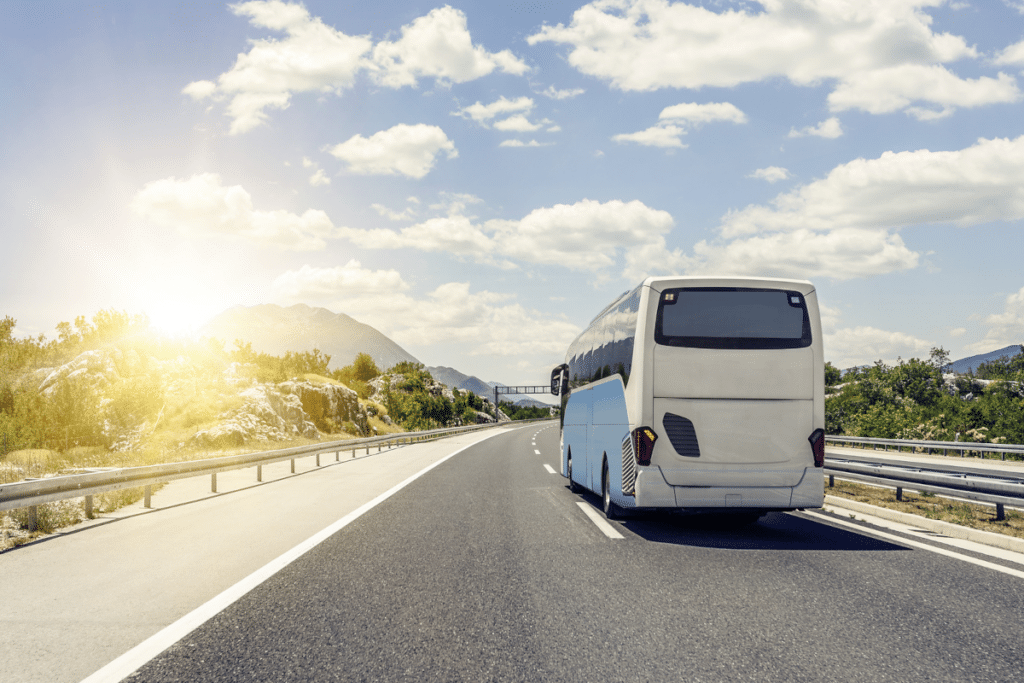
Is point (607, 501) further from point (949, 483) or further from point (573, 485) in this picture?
point (949, 483)

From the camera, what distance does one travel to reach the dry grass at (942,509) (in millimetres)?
9062

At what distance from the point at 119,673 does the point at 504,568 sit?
11.4 feet

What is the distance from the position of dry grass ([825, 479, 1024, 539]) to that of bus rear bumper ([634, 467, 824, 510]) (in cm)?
249

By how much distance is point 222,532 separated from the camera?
8461mm

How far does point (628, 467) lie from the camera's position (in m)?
8.73

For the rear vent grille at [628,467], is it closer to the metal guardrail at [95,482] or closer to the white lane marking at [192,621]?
the white lane marking at [192,621]

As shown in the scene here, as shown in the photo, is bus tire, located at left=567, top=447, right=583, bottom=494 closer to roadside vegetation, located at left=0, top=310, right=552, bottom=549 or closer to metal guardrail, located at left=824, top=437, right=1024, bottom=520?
metal guardrail, located at left=824, top=437, right=1024, bottom=520

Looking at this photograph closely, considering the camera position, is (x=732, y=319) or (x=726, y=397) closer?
(x=726, y=397)

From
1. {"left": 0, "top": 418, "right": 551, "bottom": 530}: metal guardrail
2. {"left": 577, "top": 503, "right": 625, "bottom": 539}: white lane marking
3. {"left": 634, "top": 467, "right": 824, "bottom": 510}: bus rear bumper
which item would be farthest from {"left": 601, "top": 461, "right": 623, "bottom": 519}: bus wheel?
{"left": 0, "top": 418, "right": 551, "bottom": 530}: metal guardrail

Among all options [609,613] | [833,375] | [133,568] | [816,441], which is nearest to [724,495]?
[816,441]

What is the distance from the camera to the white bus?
27.0 feet

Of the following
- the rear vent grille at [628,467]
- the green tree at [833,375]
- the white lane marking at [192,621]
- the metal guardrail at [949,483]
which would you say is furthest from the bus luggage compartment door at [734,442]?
the green tree at [833,375]

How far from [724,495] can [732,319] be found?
2.13m

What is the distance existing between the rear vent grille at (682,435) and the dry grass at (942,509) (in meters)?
3.91
